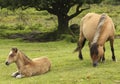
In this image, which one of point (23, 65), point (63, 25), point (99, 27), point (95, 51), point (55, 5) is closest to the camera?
point (23, 65)

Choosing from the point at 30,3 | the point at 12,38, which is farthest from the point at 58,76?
the point at 12,38

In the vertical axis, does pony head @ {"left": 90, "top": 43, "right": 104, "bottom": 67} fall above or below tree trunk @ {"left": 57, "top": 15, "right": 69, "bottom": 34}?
below

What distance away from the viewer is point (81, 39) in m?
15.1

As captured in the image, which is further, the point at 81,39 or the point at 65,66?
the point at 81,39

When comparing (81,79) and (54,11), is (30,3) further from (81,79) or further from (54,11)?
(81,79)

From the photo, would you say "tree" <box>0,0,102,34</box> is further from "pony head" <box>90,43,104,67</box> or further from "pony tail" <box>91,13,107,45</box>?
"pony head" <box>90,43,104,67</box>

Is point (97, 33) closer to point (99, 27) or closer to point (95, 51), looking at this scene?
point (99, 27)

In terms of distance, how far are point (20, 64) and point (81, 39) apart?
4.24 meters

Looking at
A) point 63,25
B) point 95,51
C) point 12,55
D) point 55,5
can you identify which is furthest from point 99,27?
point 63,25

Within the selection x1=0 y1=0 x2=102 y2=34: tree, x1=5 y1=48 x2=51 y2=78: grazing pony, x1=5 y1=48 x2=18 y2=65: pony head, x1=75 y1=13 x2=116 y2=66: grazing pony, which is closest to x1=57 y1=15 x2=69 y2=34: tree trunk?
x1=0 y1=0 x2=102 y2=34: tree

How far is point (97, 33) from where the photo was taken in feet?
41.2

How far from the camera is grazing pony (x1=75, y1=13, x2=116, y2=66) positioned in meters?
11.9

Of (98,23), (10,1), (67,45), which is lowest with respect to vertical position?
(67,45)

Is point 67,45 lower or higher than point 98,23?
lower
